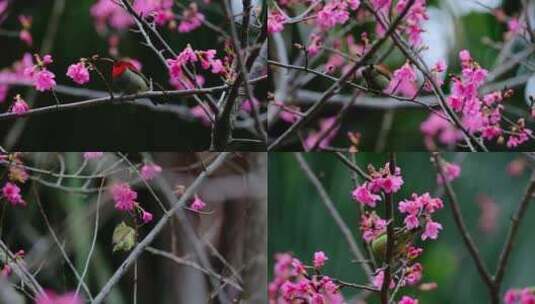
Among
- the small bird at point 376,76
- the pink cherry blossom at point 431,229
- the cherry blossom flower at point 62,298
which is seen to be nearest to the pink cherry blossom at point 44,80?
the cherry blossom flower at point 62,298

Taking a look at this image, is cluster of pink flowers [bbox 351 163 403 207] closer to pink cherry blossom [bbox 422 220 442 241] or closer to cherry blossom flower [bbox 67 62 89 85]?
pink cherry blossom [bbox 422 220 442 241]

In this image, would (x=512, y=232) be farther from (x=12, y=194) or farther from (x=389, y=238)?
(x=12, y=194)

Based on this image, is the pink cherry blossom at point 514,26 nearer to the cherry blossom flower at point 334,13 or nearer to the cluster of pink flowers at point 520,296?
the cherry blossom flower at point 334,13

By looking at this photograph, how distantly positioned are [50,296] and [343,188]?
2.89ft

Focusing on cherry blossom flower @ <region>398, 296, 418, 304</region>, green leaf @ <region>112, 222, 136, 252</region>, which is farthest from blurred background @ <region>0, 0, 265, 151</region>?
cherry blossom flower @ <region>398, 296, 418, 304</region>

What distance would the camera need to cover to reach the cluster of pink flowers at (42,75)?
2264 millimetres

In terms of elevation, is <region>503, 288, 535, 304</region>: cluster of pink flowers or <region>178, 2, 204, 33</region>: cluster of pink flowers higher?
<region>178, 2, 204, 33</region>: cluster of pink flowers

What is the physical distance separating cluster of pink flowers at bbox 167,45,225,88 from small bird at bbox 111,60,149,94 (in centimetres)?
8

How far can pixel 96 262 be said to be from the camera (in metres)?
2.33

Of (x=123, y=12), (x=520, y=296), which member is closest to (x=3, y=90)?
(x=123, y=12)

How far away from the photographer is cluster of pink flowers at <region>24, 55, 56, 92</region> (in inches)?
89.1

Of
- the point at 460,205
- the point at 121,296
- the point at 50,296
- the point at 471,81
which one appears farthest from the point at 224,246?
the point at 471,81

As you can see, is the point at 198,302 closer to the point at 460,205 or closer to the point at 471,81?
the point at 460,205

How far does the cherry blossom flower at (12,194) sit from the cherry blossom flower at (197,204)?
1.57 ft
